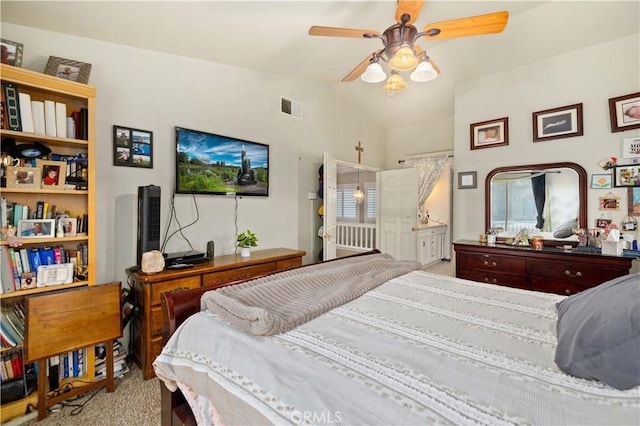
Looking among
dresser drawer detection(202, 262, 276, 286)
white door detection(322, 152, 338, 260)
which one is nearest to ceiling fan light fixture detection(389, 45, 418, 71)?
white door detection(322, 152, 338, 260)

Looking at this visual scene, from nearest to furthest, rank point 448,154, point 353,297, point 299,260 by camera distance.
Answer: point 353,297 < point 299,260 < point 448,154

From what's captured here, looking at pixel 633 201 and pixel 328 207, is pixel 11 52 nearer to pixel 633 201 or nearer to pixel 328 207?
pixel 328 207

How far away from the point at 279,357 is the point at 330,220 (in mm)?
2988

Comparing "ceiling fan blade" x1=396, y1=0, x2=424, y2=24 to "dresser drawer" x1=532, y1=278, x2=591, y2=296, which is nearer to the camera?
"ceiling fan blade" x1=396, y1=0, x2=424, y2=24

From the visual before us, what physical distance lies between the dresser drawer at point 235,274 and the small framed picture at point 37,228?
3.45 feet

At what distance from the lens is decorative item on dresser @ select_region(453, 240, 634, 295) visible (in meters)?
2.49

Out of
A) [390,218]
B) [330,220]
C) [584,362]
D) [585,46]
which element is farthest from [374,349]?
[390,218]

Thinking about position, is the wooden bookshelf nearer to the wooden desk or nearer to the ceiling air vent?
the wooden desk

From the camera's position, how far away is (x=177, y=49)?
2531mm

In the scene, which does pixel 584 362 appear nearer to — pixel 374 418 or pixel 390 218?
pixel 374 418

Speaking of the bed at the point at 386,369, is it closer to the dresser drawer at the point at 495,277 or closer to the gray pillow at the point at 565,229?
the dresser drawer at the point at 495,277

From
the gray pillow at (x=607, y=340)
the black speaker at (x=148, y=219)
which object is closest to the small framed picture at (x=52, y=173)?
the black speaker at (x=148, y=219)

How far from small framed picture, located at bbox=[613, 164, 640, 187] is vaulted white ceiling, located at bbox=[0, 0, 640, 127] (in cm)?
130

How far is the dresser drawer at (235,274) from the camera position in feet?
7.82
